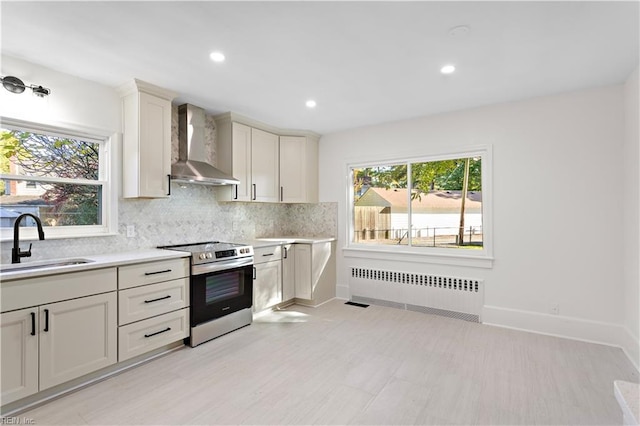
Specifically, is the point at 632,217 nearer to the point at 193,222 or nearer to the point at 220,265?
the point at 220,265

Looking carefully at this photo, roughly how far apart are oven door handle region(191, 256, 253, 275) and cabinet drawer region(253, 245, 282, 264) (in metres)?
0.19

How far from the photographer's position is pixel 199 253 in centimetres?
301

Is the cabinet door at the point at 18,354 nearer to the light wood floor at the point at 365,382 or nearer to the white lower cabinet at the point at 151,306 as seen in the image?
the light wood floor at the point at 365,382

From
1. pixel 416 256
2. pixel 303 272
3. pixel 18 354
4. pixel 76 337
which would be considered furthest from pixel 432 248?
pixel 18 354

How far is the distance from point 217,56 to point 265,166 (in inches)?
78.4

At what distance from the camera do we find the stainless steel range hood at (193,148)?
3342mm

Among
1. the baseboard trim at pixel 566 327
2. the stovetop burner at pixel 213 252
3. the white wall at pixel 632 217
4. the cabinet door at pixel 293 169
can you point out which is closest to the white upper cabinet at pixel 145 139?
the stovetop burner at pixel 213 252

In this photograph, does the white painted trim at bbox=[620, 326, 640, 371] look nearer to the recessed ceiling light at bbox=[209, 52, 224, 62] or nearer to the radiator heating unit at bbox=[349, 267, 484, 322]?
the radiator heating unit at bbox=[349, 267, 484, 322]

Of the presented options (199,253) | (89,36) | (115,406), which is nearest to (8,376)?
(115,406)

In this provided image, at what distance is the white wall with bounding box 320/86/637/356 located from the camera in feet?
9.91

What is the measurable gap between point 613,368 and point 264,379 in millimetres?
2759

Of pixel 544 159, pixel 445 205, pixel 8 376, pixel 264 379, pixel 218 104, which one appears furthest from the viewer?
pixel 445 205

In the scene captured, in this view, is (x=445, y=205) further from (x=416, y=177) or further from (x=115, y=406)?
(x=115, y=406)

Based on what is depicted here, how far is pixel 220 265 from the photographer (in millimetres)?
3193
